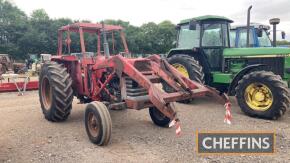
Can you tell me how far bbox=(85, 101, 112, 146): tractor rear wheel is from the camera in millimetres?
4535

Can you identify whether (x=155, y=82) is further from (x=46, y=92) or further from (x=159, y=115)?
(x=46, y=92)

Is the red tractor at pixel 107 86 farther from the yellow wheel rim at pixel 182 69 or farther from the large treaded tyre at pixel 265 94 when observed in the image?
the yellow wheel rim at pixel 182 69

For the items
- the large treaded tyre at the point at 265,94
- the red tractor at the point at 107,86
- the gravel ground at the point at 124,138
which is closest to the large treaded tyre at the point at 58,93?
the red tractor at the point at 107,86

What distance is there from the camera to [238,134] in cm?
511

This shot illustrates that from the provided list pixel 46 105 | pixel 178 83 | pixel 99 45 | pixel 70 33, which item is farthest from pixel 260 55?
pixel 46 105

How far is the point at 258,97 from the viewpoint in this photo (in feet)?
21.1

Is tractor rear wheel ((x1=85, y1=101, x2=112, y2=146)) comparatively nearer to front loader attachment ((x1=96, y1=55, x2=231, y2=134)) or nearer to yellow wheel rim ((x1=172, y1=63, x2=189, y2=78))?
front loader attachment ((x1=96, y1=55, x2=231, y2=134))

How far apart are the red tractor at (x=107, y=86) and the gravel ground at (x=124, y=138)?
33cm

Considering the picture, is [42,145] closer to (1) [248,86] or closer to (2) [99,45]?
(2) [99,45]

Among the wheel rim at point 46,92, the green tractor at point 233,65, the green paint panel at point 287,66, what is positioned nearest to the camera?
the green tractor at point 233,65

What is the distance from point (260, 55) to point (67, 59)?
472cm

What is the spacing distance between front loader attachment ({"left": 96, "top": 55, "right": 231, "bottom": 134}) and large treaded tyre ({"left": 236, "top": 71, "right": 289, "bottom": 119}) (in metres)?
1.84

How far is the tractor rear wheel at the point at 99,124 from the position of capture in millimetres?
4535

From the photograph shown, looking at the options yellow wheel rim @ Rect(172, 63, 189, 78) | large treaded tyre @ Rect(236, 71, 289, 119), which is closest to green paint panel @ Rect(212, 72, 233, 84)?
yellow wheel rim @ Rect(172, 63, 189, 78)
